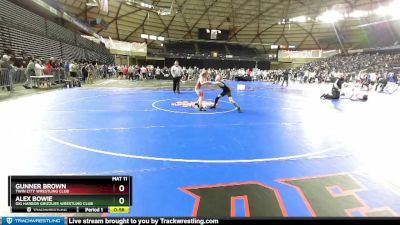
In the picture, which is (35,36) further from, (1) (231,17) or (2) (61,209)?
(1) (231,17)

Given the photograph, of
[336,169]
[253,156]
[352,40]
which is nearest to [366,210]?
[336,169]

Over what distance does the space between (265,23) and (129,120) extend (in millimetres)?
44991

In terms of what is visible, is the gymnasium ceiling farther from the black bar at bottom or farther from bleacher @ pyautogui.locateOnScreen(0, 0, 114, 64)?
the black bar at bottom

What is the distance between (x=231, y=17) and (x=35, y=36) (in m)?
31.1

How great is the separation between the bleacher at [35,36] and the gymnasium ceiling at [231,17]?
6.99m

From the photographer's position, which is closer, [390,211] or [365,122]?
[390,211]

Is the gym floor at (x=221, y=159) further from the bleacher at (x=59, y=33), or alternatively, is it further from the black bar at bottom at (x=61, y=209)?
the bleacher at (x=59, y=33)

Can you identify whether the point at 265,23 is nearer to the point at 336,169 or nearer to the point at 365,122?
the point at 365,122

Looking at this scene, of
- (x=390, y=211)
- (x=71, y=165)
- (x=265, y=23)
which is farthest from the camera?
(x=265, y=23)

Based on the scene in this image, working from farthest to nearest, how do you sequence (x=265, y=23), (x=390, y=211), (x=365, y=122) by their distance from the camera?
(x=265, y=23) → (x=365, y=122) → (x=390, y=211)

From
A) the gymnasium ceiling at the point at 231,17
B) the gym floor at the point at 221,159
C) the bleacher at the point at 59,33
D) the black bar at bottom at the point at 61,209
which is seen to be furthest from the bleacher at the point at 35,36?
the black bar at bottom at the point at 61,209

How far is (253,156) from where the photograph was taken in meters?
4.89

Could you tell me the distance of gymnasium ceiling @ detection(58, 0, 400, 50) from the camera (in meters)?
38.8

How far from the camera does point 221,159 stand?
4730 mm
